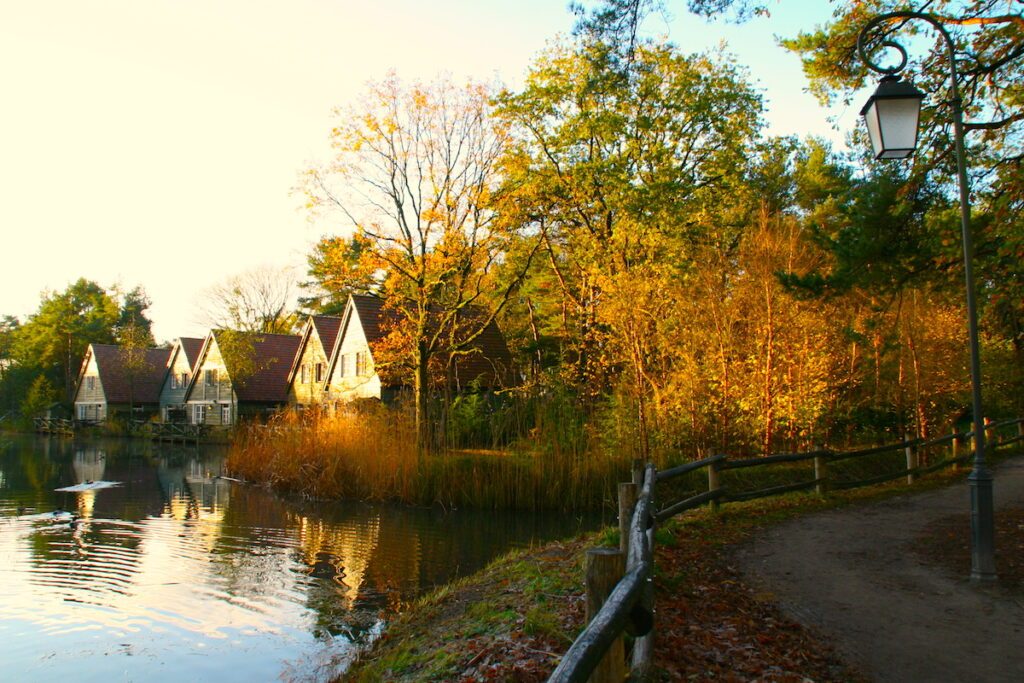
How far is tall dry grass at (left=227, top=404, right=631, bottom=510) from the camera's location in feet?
59.7

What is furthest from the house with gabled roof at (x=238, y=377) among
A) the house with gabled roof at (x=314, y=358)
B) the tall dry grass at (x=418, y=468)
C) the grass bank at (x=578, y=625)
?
the grass bank at (x=578, y=625)

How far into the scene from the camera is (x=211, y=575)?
12.0 m

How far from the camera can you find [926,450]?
21531mm

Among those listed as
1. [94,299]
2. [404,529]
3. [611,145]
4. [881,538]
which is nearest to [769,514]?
[881,538]

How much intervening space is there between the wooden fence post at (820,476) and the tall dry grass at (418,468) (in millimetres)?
5415

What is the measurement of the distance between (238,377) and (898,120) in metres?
46.9

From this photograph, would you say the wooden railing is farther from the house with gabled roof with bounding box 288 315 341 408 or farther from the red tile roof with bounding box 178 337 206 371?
the house with gabled roof with bounding box 288 315 341 408

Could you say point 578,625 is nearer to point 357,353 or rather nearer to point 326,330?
point 357,353

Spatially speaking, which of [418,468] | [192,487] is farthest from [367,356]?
[418,468]

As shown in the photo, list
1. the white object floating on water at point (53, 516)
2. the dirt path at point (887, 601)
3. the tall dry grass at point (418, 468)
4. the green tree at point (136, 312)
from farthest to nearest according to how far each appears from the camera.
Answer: the green tree at point (136, 312), the tall dry grass at point (418, 468), the white object floating on water at point (53, 516), the dirt path at point (887, 601)

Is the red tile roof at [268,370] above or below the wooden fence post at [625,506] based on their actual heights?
above

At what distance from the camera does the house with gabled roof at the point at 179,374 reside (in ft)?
187

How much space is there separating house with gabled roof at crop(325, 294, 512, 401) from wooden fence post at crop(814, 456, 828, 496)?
70.0ft

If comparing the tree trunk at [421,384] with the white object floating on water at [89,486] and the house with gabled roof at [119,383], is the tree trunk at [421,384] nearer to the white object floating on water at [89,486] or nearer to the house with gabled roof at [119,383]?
the white object floating on water at [89,486]
